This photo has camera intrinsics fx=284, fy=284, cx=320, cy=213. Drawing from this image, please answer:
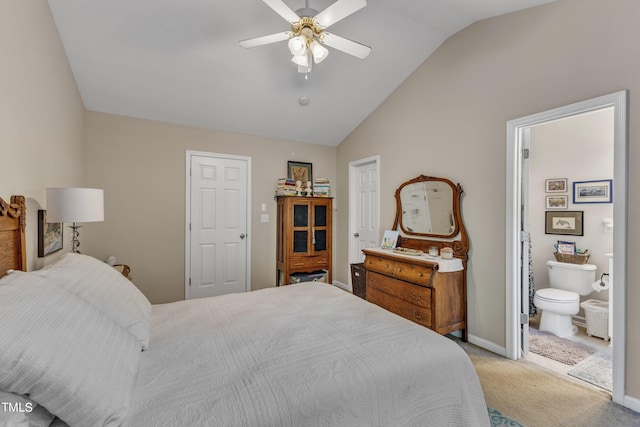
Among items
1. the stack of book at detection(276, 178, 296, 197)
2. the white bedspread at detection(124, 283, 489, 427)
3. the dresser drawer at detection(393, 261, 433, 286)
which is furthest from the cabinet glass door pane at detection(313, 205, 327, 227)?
the white bedspread at detection(124, 283, 489, 427)

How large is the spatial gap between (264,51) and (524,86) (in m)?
2.41

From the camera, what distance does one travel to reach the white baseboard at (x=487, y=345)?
2507 mm

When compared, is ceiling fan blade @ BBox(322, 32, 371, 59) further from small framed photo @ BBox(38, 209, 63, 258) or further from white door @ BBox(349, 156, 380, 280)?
small framed photo @ BBox(38, 209, 63, 258)

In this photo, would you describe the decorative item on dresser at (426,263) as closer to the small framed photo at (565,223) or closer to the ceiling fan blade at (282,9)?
the small framed photo at (565,223)

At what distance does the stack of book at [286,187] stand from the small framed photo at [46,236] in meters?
2.47

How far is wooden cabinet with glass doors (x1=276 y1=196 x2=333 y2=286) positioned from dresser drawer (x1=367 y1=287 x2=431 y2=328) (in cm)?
116

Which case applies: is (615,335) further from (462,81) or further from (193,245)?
(193,245)

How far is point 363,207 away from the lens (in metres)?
4.42

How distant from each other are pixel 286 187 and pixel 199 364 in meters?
3.15

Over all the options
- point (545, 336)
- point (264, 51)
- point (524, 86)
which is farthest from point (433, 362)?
point (264, 51)

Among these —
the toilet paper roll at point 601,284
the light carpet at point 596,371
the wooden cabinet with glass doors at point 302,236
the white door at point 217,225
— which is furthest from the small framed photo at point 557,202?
the white door at point 217,225

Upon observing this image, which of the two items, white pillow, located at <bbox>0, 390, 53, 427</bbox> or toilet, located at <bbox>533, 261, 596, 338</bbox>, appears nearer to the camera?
white pillow, located at <bbox>0, 390, 53, 427</bbox>

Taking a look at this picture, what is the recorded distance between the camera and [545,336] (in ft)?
9.52

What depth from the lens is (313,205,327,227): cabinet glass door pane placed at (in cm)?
428
